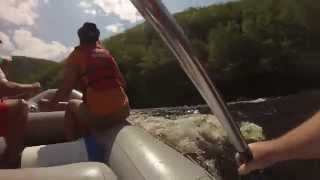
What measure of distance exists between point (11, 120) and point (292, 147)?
9.20ft

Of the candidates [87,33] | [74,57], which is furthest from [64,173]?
[87,33]

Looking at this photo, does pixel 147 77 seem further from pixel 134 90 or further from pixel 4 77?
pixel 4 77

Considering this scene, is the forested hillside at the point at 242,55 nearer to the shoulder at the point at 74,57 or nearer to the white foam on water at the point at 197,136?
the white foam on water at the point at 197,136

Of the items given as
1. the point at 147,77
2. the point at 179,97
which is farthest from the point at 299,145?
the point at 147,77

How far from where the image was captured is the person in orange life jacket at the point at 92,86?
3.98m

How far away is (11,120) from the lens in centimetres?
397

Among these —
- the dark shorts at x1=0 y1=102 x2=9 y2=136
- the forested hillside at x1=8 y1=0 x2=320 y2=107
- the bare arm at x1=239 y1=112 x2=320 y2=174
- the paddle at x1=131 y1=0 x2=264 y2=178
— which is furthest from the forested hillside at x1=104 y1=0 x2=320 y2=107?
the paddle at x1=131 y1=0 x2=264 y2=178

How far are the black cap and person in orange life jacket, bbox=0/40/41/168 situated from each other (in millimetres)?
425

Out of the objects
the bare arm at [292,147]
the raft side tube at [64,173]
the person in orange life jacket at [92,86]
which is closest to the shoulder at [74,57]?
the person in orange life jacket at [92,86]

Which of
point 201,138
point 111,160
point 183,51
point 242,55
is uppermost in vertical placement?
point 183,51

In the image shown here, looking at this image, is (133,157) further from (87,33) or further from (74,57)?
(87,33)

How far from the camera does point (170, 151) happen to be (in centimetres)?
339

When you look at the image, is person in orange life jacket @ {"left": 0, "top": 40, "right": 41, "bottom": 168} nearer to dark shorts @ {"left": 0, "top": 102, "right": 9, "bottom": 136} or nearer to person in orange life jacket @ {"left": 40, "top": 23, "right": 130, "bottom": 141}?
dark shorts @ {"left": 0, "top": 102, "right": 9, "bottom": 136}

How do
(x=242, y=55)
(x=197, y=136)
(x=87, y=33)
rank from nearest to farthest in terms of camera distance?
(x=87, y=33)
(x=197, y=136)
(x=242, y=55)
